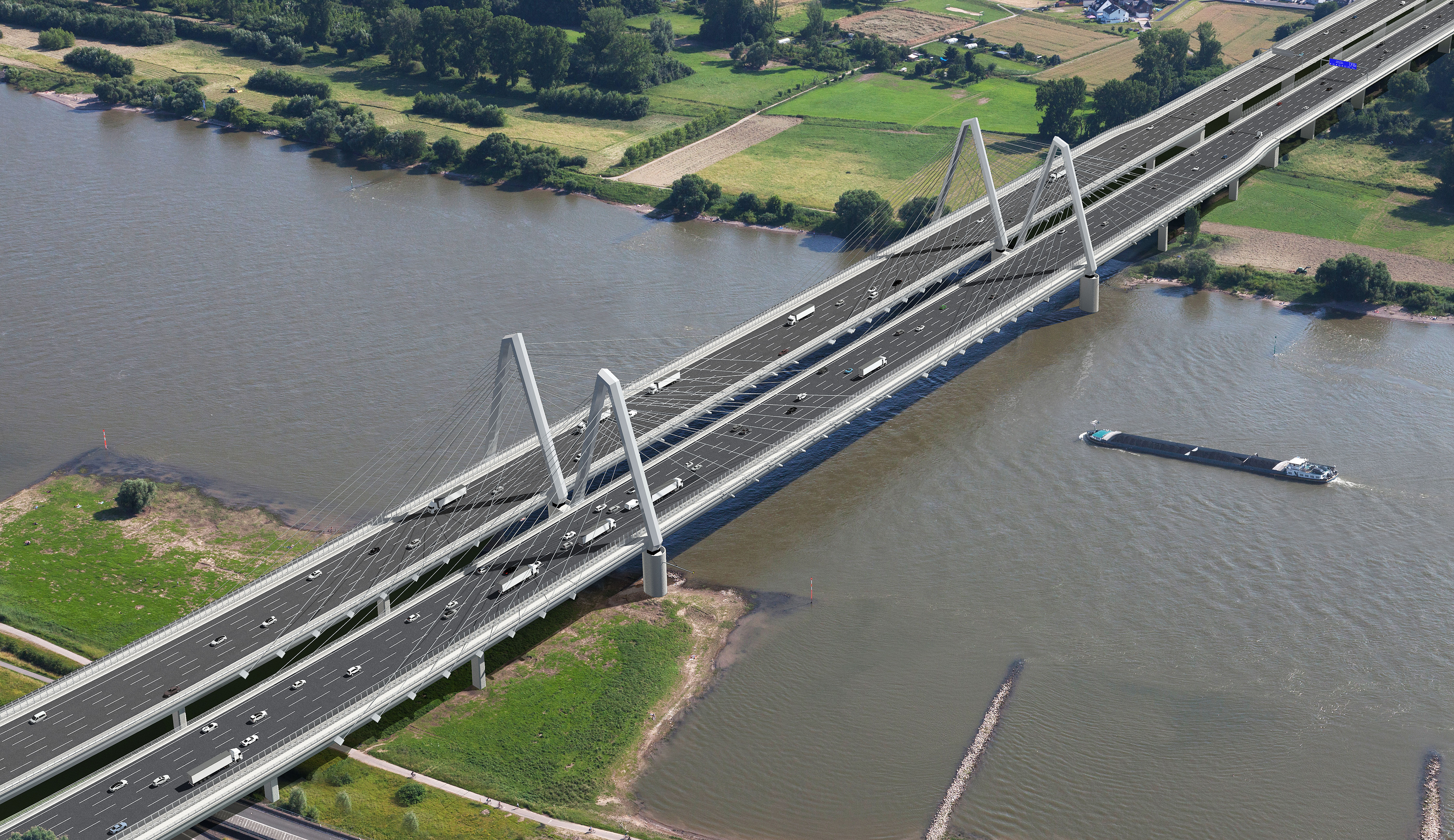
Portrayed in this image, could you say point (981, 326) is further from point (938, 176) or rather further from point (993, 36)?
point (993, 36)

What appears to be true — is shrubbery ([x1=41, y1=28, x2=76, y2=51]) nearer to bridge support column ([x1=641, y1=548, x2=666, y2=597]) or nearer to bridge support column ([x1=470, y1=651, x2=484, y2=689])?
bridge support column ([x1=641, y1=548, x2=666, y2=597])

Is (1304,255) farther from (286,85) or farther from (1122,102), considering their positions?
(286,85)

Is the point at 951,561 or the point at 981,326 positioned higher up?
the point at 981,326

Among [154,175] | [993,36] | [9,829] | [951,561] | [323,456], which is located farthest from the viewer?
[993,36]

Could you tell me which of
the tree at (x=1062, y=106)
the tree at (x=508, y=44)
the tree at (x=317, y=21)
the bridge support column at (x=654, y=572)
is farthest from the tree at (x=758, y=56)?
the bridge support column at (x=654, y=572)

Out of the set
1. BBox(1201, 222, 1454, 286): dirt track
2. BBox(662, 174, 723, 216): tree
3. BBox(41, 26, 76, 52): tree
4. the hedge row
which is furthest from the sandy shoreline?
BBox(41, 26, 76, 52): tree

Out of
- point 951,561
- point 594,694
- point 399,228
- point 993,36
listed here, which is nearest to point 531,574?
point 594,694

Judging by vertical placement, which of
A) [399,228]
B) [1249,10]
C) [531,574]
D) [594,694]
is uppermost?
[1249,10]
